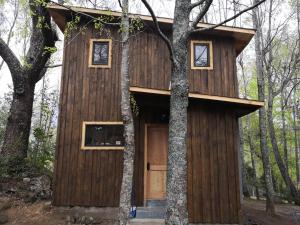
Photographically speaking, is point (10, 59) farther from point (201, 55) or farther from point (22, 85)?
point (201, 55)

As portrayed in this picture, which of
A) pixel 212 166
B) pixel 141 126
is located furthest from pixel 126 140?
pixel 212 166

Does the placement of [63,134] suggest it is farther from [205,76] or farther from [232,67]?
[232,67]

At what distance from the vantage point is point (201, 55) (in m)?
8.98

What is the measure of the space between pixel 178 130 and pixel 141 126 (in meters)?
3.05

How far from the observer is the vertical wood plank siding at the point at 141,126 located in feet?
23.3

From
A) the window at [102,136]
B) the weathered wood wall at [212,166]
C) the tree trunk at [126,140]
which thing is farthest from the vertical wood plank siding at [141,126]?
the tree trunk at [126,140]

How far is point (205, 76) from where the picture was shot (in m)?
8.77

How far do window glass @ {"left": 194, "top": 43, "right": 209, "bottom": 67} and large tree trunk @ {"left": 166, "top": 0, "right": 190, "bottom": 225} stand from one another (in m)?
3.17

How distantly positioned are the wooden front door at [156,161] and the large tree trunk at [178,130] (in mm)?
2955

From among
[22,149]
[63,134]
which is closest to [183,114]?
[63,134]

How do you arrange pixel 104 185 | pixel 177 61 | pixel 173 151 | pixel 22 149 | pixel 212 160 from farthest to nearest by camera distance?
pixel 22 149
pixel 104 185
pixel 212 160
pixel 177 61
pixel 173 151

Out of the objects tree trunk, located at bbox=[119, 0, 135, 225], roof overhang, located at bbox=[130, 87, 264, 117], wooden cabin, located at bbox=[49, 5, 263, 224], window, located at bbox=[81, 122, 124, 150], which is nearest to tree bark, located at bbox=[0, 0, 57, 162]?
wooden cabin, located at bbox=[49, 5, 263, 224]

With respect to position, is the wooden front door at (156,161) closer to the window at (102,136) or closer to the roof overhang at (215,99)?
the window at (102,136)

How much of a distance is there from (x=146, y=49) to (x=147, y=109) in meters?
1.94
